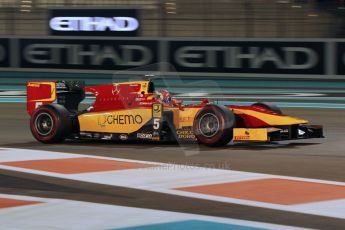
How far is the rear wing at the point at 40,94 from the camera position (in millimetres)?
11016

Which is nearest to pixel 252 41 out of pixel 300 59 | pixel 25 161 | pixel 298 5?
pixel 300 59

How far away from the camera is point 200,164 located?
871cm

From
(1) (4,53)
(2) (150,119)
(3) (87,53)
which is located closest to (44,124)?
(2) (150,119)

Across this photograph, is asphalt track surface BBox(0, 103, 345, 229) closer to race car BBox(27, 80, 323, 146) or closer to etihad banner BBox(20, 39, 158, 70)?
race car BBox(27, 80, 323, 146)

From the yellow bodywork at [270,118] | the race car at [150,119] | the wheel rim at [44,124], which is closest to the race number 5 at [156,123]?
the race car at [150,119]

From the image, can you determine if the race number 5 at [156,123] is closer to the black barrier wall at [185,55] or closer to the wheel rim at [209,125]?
the wheel rim at [209,125]

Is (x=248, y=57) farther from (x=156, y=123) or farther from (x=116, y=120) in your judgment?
(x=156, y=123)

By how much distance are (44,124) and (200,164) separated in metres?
2.84

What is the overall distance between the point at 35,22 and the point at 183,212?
66.5 ft

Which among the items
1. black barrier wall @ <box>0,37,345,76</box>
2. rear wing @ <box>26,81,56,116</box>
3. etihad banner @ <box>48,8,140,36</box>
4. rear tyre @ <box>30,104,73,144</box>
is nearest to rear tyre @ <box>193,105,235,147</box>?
rear tyre @ <box>30,104,73,144</box>

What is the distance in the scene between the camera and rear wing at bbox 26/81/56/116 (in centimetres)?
1102

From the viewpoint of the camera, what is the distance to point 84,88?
11188 mm

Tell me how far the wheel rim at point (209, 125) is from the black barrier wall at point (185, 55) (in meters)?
11.0

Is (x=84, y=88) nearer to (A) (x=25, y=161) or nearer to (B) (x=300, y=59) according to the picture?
(A) (x=25, y=161)
